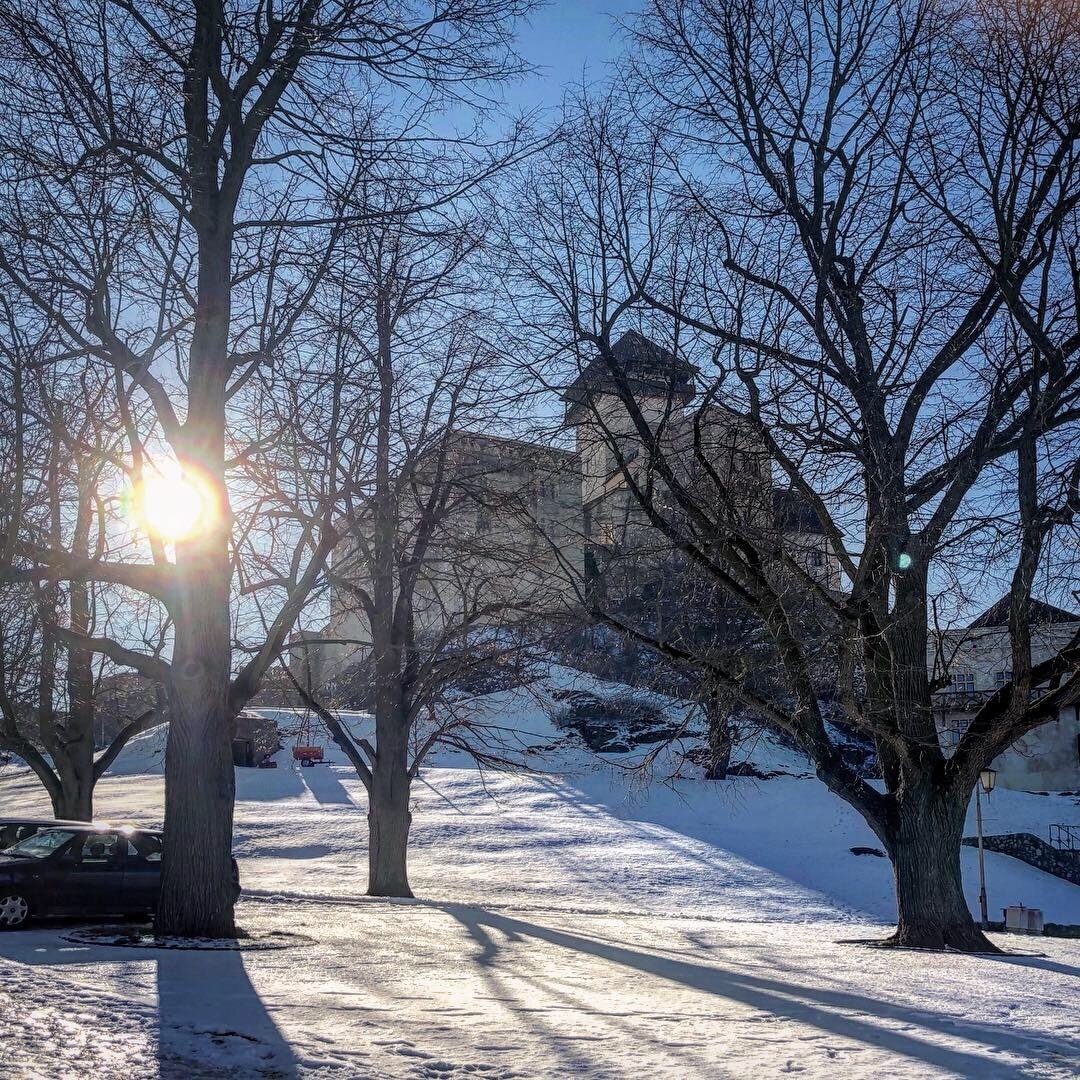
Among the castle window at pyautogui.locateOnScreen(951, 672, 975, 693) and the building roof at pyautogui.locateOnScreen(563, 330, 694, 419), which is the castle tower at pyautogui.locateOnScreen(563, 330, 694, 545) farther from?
the castle window at pyautogui.locateOnScreen(951, 672, 975, 693)

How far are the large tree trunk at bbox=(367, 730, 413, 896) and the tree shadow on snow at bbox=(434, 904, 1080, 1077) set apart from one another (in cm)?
856

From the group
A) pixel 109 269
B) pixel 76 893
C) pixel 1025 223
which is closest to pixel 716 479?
pixel 1025 223

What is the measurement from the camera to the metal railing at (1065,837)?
1448 inches

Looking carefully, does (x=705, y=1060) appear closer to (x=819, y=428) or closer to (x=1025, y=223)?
(x=819, y=428)

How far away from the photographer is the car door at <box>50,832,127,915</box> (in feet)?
45.6

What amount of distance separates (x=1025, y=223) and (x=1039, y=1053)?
993 cm

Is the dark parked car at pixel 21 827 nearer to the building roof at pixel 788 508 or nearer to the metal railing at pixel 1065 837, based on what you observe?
the building roof at pixel 788 508

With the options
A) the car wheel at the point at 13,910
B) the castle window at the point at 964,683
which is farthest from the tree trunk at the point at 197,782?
the castle window at the point at 964,683

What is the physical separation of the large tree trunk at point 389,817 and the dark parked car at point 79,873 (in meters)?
5.85

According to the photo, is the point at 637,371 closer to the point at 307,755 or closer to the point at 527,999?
the point at 527,999

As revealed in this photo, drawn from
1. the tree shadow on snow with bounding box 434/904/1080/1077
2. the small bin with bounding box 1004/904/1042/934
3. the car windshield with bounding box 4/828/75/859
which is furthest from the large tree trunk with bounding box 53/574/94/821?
the small bin with bounding box 1004/904/1042/934

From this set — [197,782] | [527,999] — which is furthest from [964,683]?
[527,999]

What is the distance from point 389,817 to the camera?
20938mm

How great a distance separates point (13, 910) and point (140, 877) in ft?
5.28
